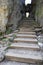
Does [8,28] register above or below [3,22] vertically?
below

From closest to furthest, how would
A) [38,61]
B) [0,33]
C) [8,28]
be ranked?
[38,61]
[0,33]
[8,28]

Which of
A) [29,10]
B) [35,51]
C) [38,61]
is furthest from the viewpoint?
[29,10]

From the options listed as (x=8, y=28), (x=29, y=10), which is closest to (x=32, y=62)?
(x=8, y=28)

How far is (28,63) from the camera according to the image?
190 centimetres

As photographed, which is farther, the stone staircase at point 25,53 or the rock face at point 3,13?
the rock face at point 3,13

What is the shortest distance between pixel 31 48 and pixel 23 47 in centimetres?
23

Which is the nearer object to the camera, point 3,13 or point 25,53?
point 25,53

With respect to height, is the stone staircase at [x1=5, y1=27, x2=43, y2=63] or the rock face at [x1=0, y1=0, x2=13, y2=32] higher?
the rock face at [x1=0, y1=0, x2=13, y2=32]

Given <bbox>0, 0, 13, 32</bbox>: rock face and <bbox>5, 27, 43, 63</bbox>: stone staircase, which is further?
<bbox>0, 0, 13, 32</bbox>: rock face

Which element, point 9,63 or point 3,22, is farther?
point 3,22

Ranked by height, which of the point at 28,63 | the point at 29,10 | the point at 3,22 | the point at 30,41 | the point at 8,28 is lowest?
the point at 28,63

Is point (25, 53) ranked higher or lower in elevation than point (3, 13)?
lower

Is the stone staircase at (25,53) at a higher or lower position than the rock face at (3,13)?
lower

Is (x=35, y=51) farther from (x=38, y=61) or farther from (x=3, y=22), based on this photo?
(x=3, y=22)
